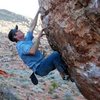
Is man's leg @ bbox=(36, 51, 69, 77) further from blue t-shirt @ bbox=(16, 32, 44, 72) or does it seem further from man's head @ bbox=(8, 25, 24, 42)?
man's head @ bbox=(8, 25, 24, 42)

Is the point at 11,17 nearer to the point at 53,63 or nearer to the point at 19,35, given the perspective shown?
the point at 19,35

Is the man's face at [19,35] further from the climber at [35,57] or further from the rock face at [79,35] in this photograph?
the rock face at [79,35]

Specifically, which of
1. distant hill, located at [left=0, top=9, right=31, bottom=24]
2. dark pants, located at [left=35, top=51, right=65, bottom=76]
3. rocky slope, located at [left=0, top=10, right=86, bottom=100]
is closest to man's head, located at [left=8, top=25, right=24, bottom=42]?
dark pants, located at [left=35, top=51, right=65, bottom=76]

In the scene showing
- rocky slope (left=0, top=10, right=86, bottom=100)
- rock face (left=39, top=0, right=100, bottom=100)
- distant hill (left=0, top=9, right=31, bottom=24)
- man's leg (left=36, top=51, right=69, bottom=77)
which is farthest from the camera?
distant hill (left=0, top=9, right=31, bottom=24)

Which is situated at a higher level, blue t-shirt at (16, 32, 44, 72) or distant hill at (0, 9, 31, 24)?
blue t-shirt at (16, 32, 44, 72)

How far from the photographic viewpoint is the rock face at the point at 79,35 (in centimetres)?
586

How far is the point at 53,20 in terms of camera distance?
22.2 ft

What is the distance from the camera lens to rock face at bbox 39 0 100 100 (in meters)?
5.86

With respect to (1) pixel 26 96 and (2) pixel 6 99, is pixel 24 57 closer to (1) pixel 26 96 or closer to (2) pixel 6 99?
(2) pixel 6 99

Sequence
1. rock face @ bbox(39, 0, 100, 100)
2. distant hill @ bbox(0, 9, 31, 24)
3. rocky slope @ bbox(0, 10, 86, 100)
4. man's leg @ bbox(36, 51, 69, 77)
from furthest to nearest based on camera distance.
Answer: distant hill @ bbox(0, 9, 31, 24) → rocky slope @ bbox(0, 10, 86, 100) → man's leg @ bbox(36, 51, 69, 77) → rock face @ bbox(39, 0, 100, 100)

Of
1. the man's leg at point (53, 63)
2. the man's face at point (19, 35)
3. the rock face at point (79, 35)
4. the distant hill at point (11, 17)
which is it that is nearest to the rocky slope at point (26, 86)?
the man's face at point (19, 35)

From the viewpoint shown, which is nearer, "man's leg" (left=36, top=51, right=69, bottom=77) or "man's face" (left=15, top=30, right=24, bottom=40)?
"man's leg" (left=36, top=51, right=69, bottom=77)

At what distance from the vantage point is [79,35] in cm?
609

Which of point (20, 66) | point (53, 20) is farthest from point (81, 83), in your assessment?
point (20, 66)
